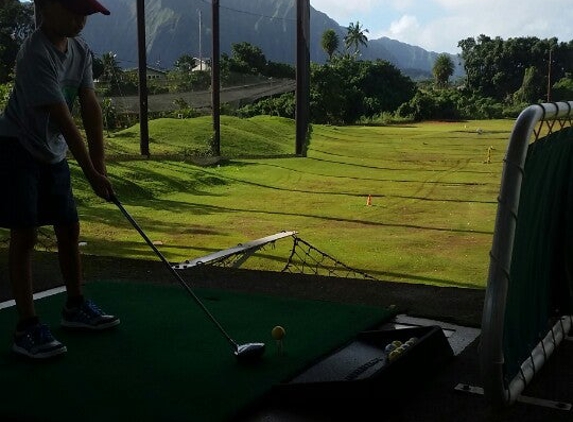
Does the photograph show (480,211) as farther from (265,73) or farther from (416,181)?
(265,73)

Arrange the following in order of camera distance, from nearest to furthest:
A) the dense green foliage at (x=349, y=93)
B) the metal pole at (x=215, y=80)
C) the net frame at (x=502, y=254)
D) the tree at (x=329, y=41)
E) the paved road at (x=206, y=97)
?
the net frame at (x=502, y=254)
the metal pole at (x=215, y=80)
the dense green foliage at (x=349, y=93)
the paved road at (x=206, y=97)
the tree at (x=329, y=41)

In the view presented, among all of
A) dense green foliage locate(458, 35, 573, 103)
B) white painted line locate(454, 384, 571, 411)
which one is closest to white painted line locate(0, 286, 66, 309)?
white painted line locate(454, 384, 571, 411)

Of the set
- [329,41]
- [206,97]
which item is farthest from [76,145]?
[329,41]

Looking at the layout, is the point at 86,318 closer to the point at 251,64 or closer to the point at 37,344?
the point at 37,344

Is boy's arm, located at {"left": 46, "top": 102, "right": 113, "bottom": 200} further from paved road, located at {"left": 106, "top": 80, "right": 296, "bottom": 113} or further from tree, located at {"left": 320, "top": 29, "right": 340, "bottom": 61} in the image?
tree, located at {"left": 320, "top": 29, "right": 340, "bottom": 61}

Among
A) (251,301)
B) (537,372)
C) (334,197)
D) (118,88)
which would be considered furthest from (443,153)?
(537,372)

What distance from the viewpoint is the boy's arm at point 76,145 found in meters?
1.39

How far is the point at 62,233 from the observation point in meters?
1.57

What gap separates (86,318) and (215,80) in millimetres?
3868

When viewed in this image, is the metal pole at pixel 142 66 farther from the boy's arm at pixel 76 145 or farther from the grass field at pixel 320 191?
the boy's arm at pixel 76 145

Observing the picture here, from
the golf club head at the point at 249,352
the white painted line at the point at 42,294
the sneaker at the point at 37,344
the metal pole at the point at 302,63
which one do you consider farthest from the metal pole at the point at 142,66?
Result: the golf club head at the point at 249,352

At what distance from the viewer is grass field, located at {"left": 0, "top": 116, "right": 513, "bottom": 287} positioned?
185 inches

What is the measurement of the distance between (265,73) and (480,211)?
109 inches

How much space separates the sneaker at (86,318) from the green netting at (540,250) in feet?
3.04
